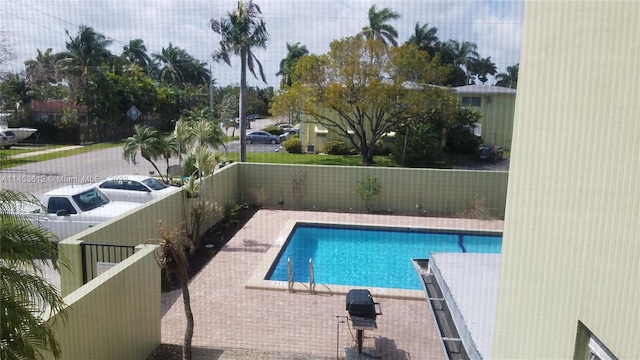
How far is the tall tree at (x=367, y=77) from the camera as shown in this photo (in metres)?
6.94

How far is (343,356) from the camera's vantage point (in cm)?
232

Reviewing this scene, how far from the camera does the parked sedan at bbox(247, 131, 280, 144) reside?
452 inches

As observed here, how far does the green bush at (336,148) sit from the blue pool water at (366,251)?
431 centimetres

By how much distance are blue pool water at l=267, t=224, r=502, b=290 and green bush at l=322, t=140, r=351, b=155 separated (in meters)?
4.31

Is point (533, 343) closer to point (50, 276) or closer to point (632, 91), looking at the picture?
point (632, 91)

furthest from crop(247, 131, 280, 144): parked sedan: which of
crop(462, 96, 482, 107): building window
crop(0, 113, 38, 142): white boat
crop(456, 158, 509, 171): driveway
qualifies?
crop(456, 158, 509, 171): driveway

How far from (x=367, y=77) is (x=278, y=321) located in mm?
5221

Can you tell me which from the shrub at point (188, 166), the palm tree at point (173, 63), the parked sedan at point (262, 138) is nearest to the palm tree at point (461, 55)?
the shrub at point (188, 166)

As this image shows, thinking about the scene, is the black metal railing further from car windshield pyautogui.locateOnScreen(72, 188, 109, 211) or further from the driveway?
the driveway

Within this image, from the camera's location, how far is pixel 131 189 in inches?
174

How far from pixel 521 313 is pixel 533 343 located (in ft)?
0.22

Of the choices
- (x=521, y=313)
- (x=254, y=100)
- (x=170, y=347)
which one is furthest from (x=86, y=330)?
(x=254, y=100)

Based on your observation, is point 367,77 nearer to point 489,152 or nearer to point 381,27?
point 381,27

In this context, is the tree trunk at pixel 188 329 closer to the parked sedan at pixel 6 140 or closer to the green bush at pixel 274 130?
the parked sedan at pixel 6 140
